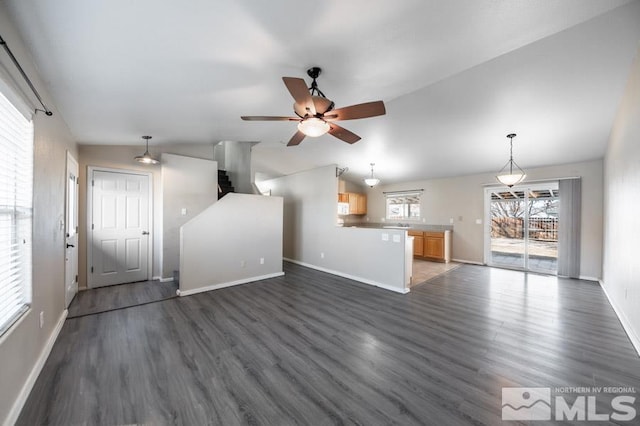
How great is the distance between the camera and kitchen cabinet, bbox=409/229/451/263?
673 cm

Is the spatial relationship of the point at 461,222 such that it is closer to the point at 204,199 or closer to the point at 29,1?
the point at 204,199

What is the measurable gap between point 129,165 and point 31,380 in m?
3.65

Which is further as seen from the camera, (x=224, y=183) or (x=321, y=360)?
(x=224, y=183)

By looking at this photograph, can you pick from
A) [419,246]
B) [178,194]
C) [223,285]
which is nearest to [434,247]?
[419,246]

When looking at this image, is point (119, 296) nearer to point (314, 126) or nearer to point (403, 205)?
point (314, 126)

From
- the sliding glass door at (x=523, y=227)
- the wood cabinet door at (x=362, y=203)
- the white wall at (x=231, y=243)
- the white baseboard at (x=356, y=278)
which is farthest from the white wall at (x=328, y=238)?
the sliding glass door at (x=523, y=227)

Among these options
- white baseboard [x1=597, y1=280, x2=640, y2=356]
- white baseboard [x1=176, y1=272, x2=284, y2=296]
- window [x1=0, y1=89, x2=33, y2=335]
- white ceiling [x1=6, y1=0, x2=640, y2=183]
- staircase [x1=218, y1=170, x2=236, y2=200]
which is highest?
white ceiling [x1=6, y1=0, x2=640, y2=183]

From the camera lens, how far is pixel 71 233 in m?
3.56

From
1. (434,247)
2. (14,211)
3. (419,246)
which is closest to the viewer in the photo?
(14,211)

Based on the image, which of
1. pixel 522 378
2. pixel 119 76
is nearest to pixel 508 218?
pixel 522 378

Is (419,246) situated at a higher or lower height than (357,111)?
lower

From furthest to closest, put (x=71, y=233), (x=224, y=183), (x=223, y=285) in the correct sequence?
(x=224, y=183), (x=223, y=285), (x=71, y=233)

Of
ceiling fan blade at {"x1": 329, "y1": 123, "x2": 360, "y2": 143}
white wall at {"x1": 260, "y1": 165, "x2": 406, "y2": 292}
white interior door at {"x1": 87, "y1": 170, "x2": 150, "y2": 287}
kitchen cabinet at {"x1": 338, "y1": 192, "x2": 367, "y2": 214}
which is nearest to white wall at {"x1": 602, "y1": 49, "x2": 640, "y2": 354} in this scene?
white wall at {"x1": 260, "y1": 165, "x2": 406, "y2": 292}

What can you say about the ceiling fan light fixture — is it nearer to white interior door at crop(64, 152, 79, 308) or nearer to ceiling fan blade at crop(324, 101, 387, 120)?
ceiling fan blade at crop(324, 101, 387, 120)
